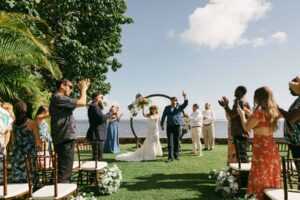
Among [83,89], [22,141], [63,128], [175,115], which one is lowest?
[22,141]

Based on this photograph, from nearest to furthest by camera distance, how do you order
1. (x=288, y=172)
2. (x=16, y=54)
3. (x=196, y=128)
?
(x=288, y=172)
(x=16, y=54)
(x=196, y=128)

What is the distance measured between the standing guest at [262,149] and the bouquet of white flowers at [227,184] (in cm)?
70

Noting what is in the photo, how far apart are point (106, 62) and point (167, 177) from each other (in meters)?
9.63

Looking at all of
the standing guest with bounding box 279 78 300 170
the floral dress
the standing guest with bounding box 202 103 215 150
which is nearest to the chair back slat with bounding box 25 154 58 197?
the floral dress

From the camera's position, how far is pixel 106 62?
17.4 meters

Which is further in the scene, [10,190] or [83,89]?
[83,89]

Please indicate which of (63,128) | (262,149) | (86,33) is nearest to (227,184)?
(262,149)

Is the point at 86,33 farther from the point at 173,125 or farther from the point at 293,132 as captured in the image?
the point at 293,132

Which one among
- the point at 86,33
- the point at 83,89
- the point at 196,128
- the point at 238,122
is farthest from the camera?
the point at 86,33

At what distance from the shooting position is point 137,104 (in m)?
15.3

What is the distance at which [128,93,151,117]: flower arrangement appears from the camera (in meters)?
15.0

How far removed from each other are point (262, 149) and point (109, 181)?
3110 millimetres

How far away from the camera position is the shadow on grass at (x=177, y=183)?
7545 mm

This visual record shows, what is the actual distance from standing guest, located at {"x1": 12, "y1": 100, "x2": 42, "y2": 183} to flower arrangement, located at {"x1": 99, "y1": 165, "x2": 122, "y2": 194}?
148cm
